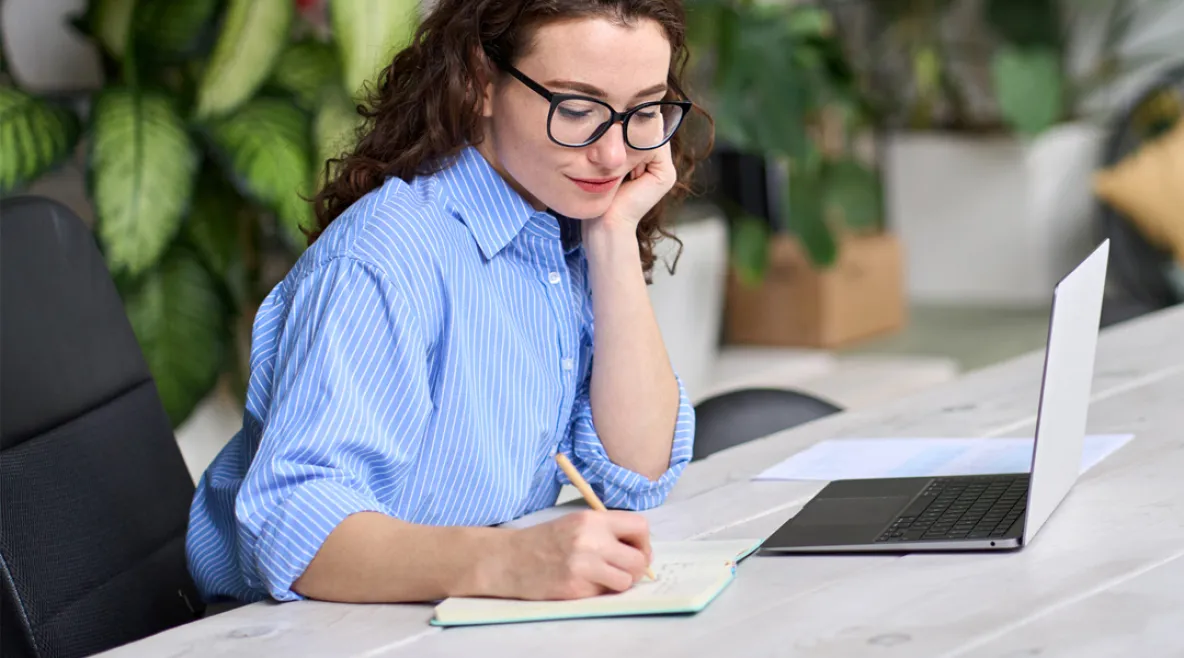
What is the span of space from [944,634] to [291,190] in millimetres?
1952

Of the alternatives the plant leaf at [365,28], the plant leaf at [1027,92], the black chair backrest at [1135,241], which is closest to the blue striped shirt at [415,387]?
the plant leaf at [365,28]

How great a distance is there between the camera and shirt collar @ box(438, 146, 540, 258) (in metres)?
→ 1.43

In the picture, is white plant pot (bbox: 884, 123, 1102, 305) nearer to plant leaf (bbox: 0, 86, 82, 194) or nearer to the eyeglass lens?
plant leaf (bbox: 0, 86, 82, 194)

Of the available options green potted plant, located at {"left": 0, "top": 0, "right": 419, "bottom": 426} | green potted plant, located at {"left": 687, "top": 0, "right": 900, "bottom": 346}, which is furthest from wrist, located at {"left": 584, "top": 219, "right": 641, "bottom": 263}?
green potted plant, located at {"left": 687, "top": 0, "right": 900, "bottom": 346}

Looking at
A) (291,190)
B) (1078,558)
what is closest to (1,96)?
(291,190)

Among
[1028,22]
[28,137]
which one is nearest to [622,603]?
[28,137]

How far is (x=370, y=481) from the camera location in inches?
51.0

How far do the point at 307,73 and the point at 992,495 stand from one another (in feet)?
6.24

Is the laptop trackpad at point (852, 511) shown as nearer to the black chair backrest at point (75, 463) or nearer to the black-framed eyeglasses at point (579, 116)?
the black-framed eyeglasses at point (579, 116)

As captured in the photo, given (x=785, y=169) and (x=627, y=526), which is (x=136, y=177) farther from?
(x=785, y=169)

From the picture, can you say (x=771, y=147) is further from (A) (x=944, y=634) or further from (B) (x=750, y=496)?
(A) (x=944, y=634)

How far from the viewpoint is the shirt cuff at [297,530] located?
117cm

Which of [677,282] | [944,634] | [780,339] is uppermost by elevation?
[944,634]

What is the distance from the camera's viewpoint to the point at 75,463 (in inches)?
58.4
